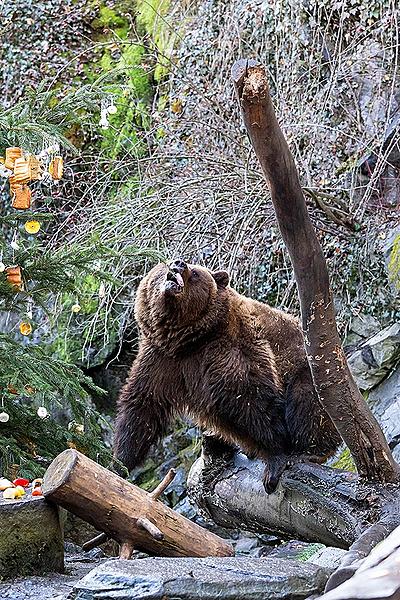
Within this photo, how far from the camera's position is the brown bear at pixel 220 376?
205 inches

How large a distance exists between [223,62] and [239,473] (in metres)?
Result: 4.09

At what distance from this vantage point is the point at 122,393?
18.4ft

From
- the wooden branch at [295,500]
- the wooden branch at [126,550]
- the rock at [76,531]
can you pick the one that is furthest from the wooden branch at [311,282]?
the rock at [76,531]

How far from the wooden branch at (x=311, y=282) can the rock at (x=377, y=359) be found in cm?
298

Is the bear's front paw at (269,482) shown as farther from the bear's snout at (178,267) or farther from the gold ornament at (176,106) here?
the gold ornament at (176,106)

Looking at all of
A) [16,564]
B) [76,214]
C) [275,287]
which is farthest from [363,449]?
[76,214]

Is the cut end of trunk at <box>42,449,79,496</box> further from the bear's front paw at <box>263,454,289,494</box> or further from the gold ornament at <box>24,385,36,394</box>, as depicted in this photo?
the bear's front paw at <box>263,454,289,494</box>

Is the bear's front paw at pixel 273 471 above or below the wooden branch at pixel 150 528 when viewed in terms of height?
below

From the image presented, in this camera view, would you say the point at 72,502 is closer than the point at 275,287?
Yes

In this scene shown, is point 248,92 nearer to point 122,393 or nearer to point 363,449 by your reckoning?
point 363,449

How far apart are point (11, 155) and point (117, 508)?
220 centimetres

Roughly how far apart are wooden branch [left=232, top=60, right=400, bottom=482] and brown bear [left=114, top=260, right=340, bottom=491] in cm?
93

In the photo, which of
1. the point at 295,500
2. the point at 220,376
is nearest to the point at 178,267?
the point at 220,376

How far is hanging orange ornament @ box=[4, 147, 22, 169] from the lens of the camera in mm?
5250
